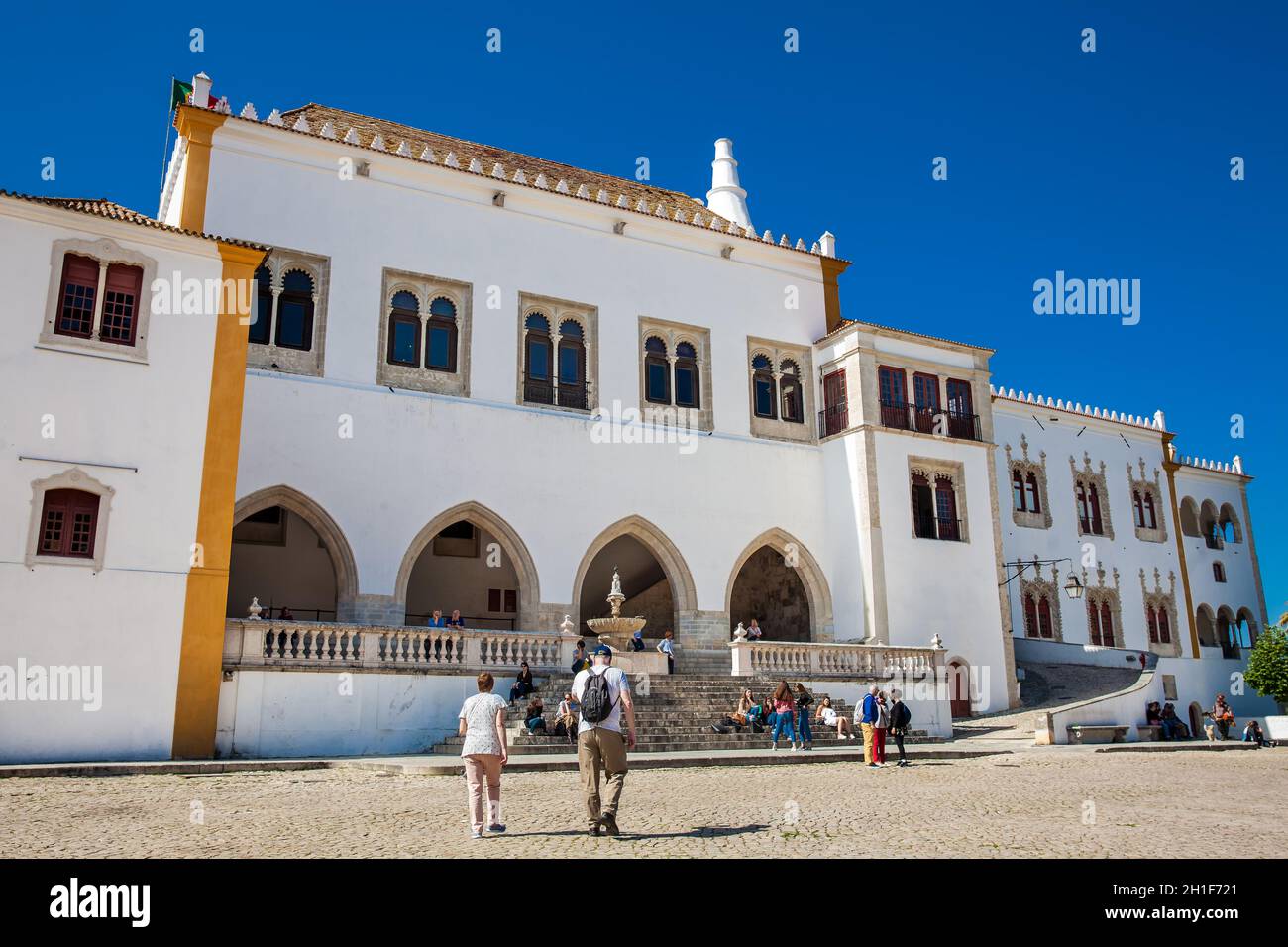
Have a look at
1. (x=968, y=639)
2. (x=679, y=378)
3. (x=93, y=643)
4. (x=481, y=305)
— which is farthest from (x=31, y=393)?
(x=968, y=639)

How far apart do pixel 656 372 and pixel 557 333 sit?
8.13 ft

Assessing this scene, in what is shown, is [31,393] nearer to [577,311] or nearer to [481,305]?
[481,305]

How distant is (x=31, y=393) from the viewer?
13.4 m

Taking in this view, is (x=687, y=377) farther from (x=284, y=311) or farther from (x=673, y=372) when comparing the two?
(x=284, y=311)

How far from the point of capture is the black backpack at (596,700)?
6953 millimetres

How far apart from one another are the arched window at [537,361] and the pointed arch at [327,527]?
4770 mm

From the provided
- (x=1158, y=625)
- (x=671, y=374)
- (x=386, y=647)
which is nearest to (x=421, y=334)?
(x=671, y=374)

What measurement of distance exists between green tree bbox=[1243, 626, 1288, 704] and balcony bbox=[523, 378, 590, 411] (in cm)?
1787

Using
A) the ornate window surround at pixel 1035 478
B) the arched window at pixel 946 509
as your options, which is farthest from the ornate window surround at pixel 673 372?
the ornate window surround at pixel 1035 478

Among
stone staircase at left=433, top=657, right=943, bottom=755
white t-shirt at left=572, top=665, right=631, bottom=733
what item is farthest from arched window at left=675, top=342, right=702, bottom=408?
white t-shirt at left=572, top=665, right=631, bottom=733

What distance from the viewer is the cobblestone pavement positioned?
6328 mm

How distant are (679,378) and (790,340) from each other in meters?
3.21

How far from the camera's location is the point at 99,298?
14.0 meters

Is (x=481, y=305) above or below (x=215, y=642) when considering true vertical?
above
